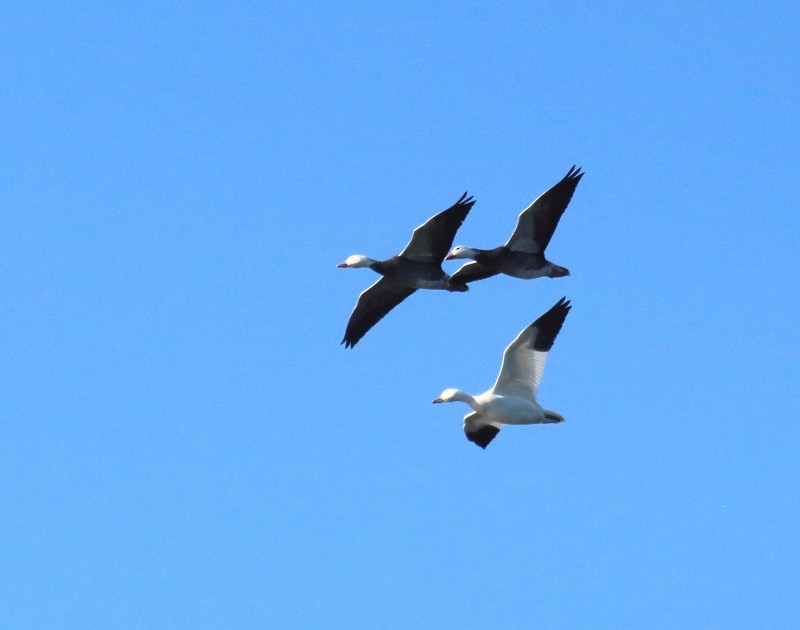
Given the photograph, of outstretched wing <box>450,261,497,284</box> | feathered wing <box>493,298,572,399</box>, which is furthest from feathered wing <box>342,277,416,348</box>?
feathered wing <box>493,298,572,399</box>

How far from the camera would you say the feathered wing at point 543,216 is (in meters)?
23.5

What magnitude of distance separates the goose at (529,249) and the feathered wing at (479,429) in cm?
225

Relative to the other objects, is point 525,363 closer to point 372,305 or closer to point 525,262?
point 525,262

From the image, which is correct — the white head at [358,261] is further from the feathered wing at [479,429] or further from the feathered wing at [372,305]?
the feathered wing at [479,429]

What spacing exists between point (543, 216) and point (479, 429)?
126 inches

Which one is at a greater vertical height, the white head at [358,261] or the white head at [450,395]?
the white head at [358,261]

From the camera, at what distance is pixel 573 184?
77.0 feet

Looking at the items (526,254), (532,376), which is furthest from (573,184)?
(532,376)

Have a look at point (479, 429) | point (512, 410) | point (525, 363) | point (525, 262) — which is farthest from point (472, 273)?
point (512, 410)

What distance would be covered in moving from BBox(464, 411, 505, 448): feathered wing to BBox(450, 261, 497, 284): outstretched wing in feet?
7.70

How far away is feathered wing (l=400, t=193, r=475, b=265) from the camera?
2316cm

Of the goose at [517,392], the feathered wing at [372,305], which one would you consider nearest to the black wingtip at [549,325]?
the goose at [517,392]

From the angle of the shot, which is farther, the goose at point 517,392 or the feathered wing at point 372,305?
the feathered wing at point 372,305

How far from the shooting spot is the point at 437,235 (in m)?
23.4
